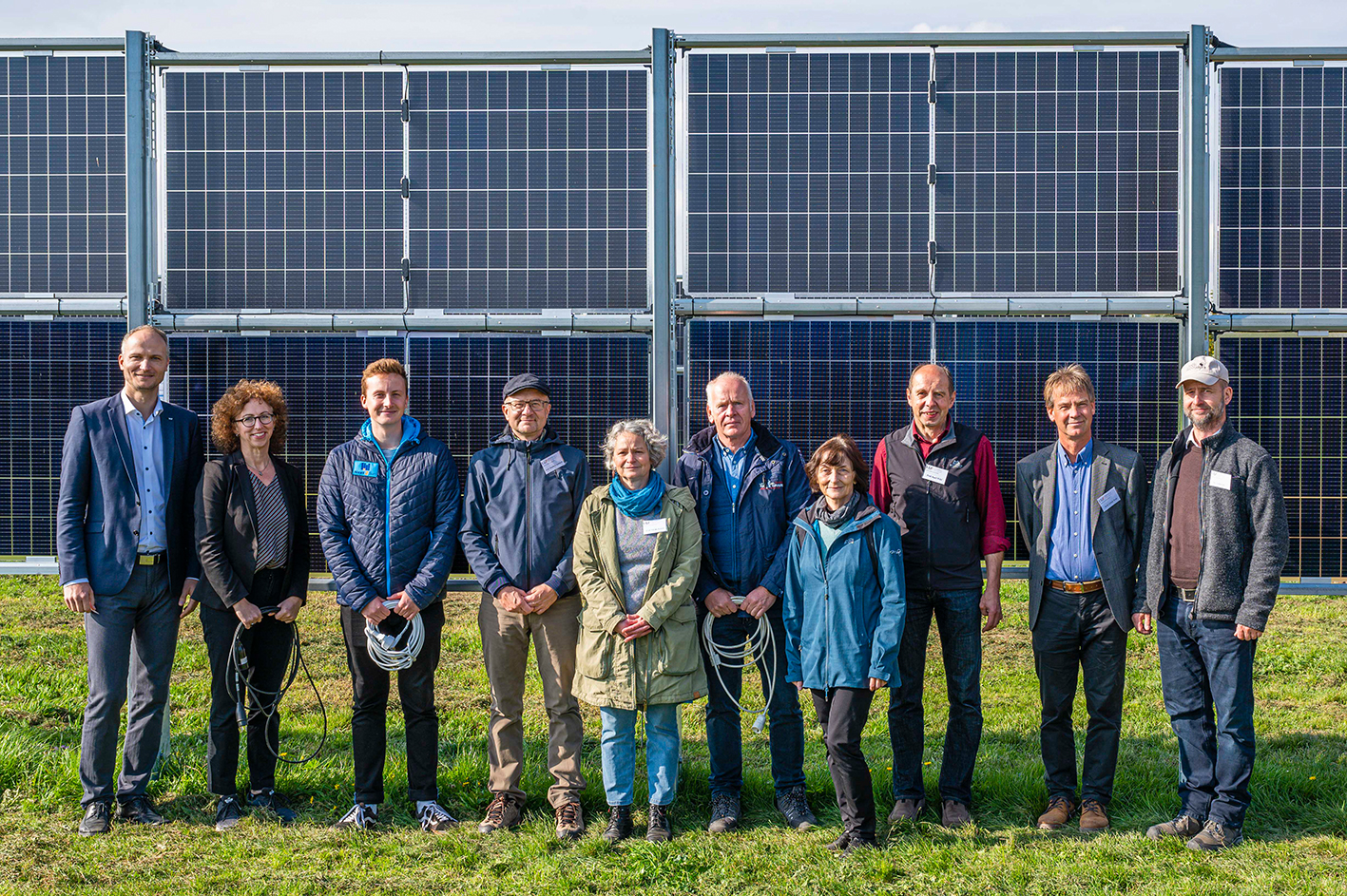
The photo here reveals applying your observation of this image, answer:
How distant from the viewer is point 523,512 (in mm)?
5566

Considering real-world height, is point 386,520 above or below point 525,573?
above

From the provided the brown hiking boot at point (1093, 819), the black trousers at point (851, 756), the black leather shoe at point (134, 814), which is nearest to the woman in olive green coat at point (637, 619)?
the black trousers at point (851, 756)

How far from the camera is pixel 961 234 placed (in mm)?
6629

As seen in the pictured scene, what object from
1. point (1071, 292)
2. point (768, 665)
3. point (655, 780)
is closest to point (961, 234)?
point (1071, 292)

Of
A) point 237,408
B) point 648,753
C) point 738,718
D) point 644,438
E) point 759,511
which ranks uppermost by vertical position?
point 237,408

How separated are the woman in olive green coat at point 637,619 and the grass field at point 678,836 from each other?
1.22ft

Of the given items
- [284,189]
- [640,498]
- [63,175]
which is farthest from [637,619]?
[63,175]

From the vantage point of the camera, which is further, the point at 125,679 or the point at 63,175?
the point at 63,175

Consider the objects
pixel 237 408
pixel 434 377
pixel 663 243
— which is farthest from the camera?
pixel 434 377

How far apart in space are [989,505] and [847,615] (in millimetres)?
1110

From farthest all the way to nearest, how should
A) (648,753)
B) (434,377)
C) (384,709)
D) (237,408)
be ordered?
(434,377), (237,408), (384,709), (648,753)

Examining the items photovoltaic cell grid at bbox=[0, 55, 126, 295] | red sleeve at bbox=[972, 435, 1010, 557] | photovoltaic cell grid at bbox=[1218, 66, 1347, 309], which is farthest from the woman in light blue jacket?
photovoltaic cell grid at bbox=[0, 55, 126, 295]

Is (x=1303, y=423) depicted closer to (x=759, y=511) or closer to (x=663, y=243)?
(x=759, y=511)

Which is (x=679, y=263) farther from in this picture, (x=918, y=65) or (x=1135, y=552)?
Result: (x=1135, y=552)
